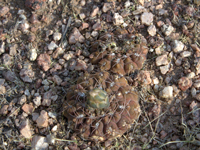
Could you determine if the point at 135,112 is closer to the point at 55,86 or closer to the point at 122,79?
the point at 122,79

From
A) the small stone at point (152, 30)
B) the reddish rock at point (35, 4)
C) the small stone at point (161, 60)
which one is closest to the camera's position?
the small stone at point (161, 60)

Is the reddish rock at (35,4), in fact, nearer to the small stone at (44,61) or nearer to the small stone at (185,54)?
the small stone at (44,61)

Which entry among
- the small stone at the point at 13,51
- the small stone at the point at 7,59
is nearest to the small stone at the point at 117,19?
the small stone at the point at 13,51

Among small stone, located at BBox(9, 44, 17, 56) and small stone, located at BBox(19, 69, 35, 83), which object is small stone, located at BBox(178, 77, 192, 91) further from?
small stone, located at BBox(9, 44, 17, 56)

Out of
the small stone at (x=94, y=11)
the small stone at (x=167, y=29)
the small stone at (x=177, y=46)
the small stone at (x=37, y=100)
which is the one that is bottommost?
the small stone at (x=37, y=100)

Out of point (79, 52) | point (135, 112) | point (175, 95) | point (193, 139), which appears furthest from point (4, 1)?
point (193, 139)

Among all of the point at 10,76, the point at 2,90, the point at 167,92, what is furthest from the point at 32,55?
the point at 167,92
